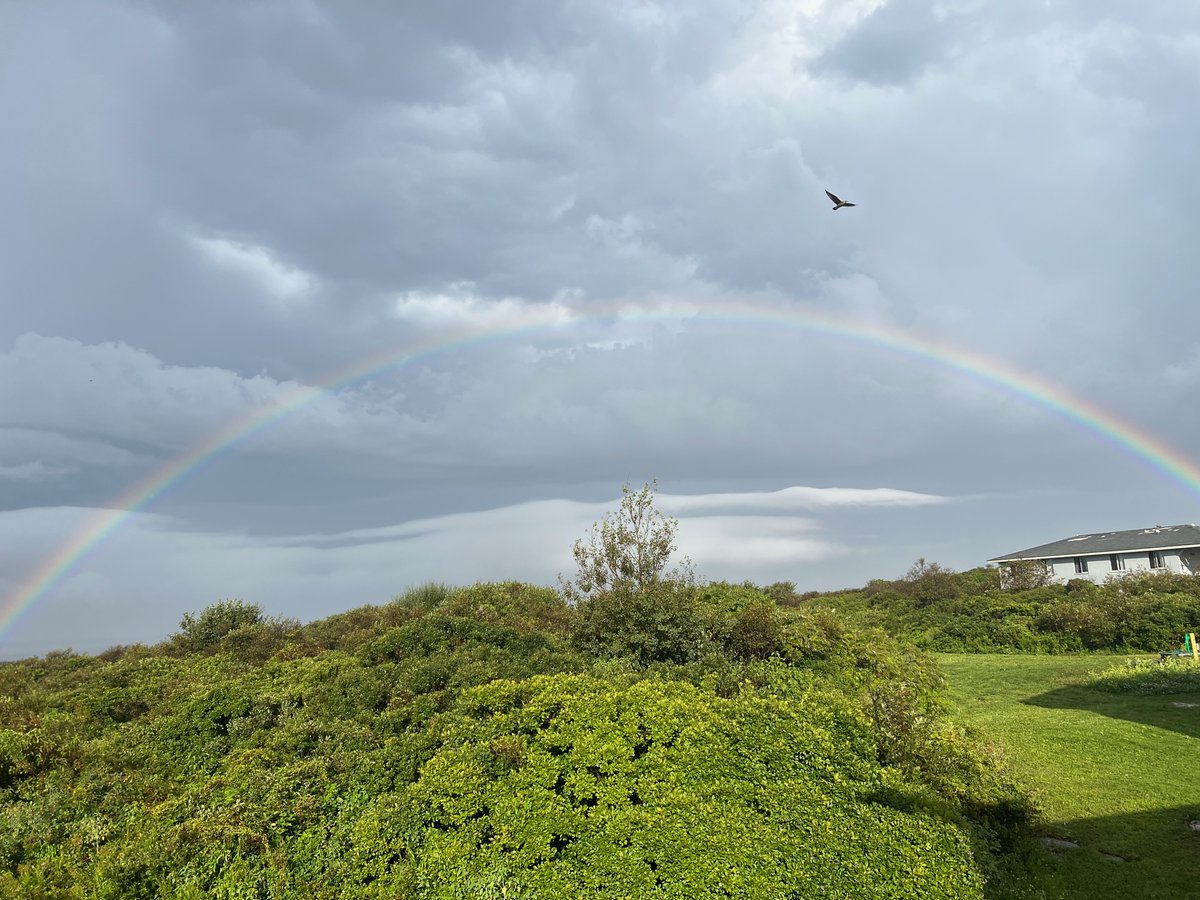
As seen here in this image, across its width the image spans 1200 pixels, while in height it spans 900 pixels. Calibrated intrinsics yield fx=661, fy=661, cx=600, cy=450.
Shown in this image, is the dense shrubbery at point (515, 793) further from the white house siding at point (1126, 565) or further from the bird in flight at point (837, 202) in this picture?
the white house siding at point (1126, 565)

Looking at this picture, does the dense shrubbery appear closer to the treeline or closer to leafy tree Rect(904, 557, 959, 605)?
the treeline

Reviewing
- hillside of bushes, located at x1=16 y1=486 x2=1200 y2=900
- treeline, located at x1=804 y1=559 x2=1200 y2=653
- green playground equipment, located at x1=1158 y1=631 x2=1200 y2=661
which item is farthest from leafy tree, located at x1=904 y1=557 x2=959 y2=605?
hillside of bushes, located at x1=16 y1=486 x2=1200 y2=900

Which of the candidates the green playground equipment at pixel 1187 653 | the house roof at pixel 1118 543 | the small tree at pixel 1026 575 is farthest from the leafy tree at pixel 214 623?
the house roof at pixel 1118 543

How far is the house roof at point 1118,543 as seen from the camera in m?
46.1

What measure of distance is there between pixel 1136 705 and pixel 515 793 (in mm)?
18971

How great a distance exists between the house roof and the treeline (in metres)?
8.69

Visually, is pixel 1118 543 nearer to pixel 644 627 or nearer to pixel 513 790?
pixel 644 627

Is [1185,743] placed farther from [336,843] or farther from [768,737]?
[336,843]

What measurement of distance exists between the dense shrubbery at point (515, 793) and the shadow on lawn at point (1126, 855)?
3.53 ft

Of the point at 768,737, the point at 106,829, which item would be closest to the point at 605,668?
the point at 768,737

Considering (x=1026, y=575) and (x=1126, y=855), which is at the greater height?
(x=1026, y=575)

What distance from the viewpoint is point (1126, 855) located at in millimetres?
9086

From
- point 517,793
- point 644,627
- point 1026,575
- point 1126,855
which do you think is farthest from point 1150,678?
point 1026,575

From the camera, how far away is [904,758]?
8.76m
